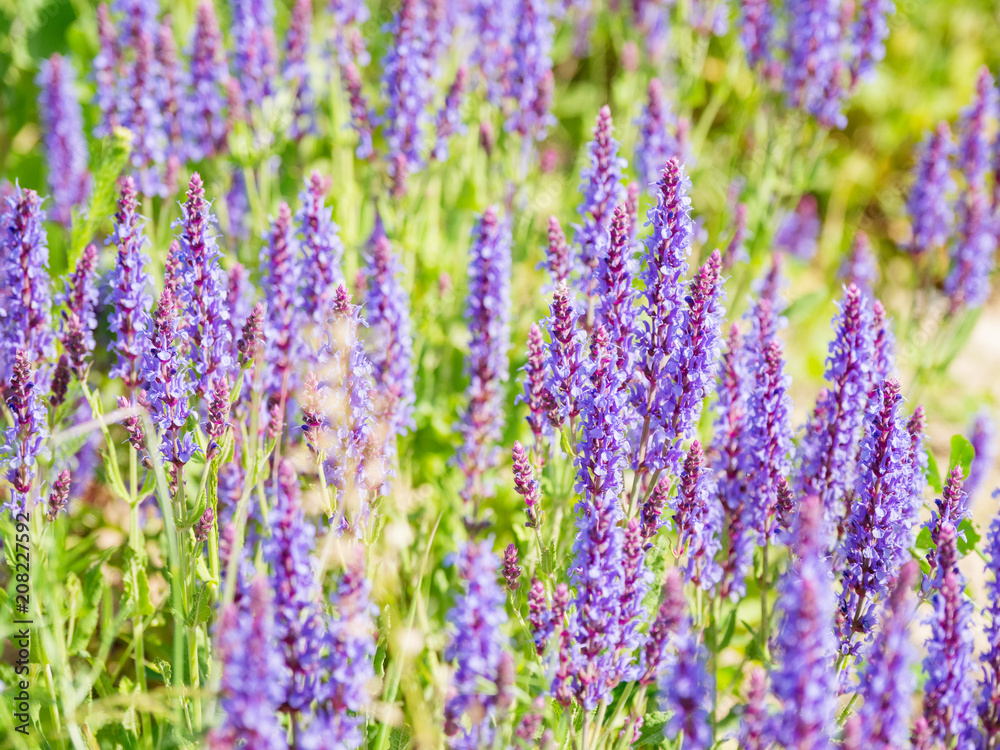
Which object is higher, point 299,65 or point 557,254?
point 299,65

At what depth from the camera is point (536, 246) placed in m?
5.38

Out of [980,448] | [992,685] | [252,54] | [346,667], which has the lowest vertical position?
[346,667]

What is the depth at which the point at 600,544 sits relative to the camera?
7.59 ft

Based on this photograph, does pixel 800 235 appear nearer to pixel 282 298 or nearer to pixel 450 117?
pixel 450 117

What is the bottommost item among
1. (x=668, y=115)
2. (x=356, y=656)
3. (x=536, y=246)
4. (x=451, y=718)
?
(x=451, y=718)

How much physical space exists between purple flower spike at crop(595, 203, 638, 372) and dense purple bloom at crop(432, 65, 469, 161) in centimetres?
189

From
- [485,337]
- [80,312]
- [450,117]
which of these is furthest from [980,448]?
[80,312]

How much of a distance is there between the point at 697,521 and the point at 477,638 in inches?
39.7

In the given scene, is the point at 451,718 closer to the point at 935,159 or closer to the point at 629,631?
the point at 629,631

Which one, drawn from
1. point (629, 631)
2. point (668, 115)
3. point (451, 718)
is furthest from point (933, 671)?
point (668, 115)

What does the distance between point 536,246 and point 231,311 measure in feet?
8.91

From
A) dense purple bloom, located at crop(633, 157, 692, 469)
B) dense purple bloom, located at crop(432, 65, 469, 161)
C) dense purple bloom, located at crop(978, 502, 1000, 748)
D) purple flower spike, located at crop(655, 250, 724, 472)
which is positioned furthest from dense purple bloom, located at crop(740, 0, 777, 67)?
dense purple bloom, located at crop(978, 502, 1000, 748)

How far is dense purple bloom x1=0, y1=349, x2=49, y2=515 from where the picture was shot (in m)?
2.59

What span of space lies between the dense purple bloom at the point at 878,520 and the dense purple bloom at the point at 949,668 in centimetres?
35
